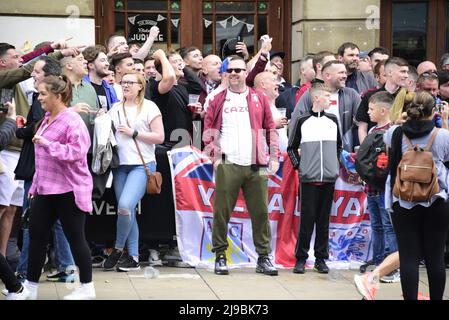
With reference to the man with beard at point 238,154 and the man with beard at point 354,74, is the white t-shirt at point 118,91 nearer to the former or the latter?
the man with beard at point 238,154

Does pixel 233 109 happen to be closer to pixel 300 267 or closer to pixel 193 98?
pixel 193 98

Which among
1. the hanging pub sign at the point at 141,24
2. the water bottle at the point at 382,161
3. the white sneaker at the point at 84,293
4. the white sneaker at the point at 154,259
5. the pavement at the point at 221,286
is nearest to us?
the white sneaker at the point at 84,293

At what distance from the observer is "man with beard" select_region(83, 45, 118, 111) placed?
9.93 m

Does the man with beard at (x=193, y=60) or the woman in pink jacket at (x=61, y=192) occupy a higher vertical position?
the man with beard at (x=193, y=60)

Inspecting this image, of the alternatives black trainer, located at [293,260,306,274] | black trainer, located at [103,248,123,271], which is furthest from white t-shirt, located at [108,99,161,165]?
black trainer, located at [293,260,306,274]

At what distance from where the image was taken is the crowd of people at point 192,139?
26.0 ft

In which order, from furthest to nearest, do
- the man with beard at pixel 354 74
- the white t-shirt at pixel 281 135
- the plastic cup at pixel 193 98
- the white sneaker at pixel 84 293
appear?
the man with beard at pixel 354 74, the plastic cup at pixel 193 98, the white t-shirt at pixel 281 135, the white sneaker at pixel 84 293

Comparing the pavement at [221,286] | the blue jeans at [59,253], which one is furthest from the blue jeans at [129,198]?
the blue jeans at [59,253]

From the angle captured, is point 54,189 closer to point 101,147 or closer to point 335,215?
point 101,147

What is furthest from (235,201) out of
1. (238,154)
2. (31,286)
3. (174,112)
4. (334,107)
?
(31,286)

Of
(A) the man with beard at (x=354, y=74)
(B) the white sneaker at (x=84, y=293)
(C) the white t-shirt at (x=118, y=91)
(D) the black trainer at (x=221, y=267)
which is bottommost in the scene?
(D) the black trainer at (x=221, y=267)

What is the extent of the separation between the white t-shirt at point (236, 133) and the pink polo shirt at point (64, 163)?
1878 mm

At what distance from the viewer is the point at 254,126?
9.51 m

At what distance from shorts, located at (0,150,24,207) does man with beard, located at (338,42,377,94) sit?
4244mm
